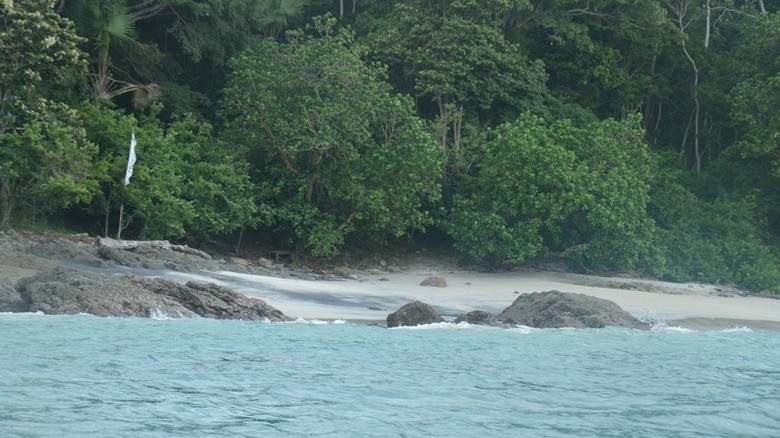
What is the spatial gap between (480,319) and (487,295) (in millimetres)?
4426

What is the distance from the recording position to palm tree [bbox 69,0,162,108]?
24891mm

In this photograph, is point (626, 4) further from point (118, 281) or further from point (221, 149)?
point (118, 281)

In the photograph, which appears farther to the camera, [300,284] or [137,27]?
[137,27]

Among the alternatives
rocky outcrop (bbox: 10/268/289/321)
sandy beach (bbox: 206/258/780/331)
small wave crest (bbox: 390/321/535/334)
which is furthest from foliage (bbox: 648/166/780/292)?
rocky outcrop (bbox: 10/268/289/321)

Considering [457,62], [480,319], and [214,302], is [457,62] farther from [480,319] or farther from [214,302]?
[214,302]

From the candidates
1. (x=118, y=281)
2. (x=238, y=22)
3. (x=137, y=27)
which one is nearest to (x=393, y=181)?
(x=238, y=22)

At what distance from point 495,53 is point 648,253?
7.05 m

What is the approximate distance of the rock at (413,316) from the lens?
1838 cm

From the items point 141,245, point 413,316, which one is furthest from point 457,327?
point 141,245

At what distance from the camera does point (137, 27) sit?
28.7 metres

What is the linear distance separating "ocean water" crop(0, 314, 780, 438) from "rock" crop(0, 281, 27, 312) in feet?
1.61

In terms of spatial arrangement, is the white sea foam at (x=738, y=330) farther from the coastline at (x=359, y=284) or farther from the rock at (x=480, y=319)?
the rock at (x=480, y=319)

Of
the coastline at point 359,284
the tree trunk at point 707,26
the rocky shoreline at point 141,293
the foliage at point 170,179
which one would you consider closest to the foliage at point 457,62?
the coastline at point 359,284

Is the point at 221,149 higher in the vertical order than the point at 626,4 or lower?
lower
